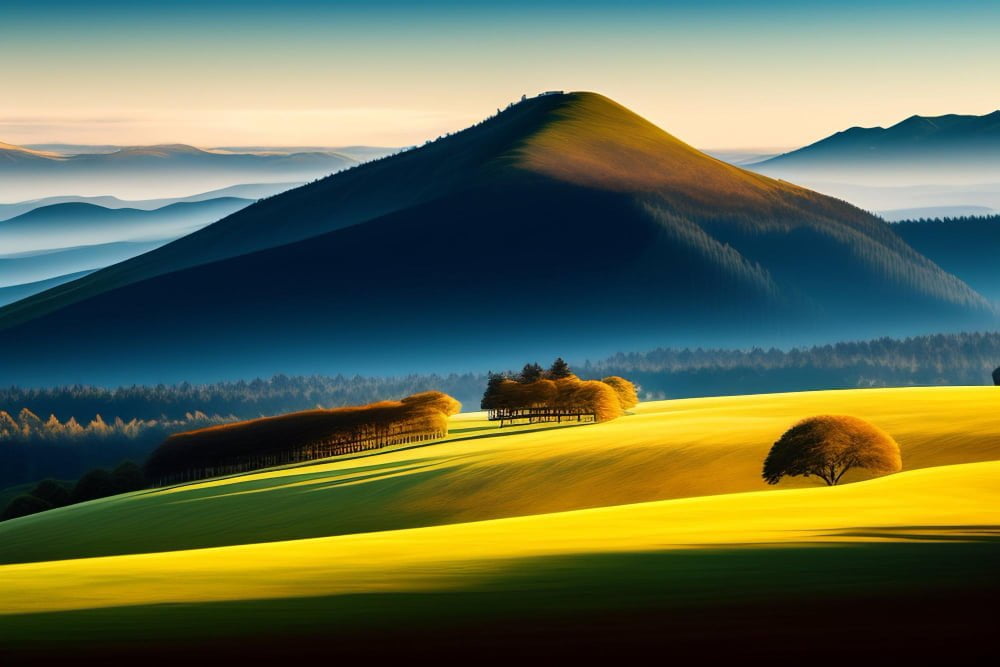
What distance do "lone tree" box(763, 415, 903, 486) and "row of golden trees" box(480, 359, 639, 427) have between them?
154ft

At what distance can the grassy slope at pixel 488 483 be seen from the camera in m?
63.9

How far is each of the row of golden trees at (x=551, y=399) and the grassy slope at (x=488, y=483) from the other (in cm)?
1305

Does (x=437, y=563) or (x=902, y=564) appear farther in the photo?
(x=437, y=563)

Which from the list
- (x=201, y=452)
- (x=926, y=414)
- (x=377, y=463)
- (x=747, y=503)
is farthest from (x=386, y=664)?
(x=201, y=452)

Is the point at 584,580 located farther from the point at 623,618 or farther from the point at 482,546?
the point at 482,546

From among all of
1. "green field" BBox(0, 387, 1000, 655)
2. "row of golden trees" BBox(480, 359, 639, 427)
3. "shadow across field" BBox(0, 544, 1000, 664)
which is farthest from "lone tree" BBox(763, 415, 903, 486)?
"row of golden trees" BBox(480, 359, 639, 427)

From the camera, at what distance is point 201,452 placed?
127 m

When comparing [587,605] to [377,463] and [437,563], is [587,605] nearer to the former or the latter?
[437,563]

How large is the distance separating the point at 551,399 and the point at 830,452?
170 ft

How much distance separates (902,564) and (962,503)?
12.0 metres

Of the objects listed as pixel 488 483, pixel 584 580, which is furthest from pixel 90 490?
pixel 584 580

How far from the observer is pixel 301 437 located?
11969cm

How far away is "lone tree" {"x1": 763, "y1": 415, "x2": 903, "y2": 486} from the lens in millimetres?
56625

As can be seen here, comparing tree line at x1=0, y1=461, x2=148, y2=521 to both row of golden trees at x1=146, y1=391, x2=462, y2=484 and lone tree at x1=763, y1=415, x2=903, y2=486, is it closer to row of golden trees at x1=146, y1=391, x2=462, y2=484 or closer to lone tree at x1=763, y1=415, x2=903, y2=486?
row of golden trees at x1=146, y1=391, x2=462, y2=484
